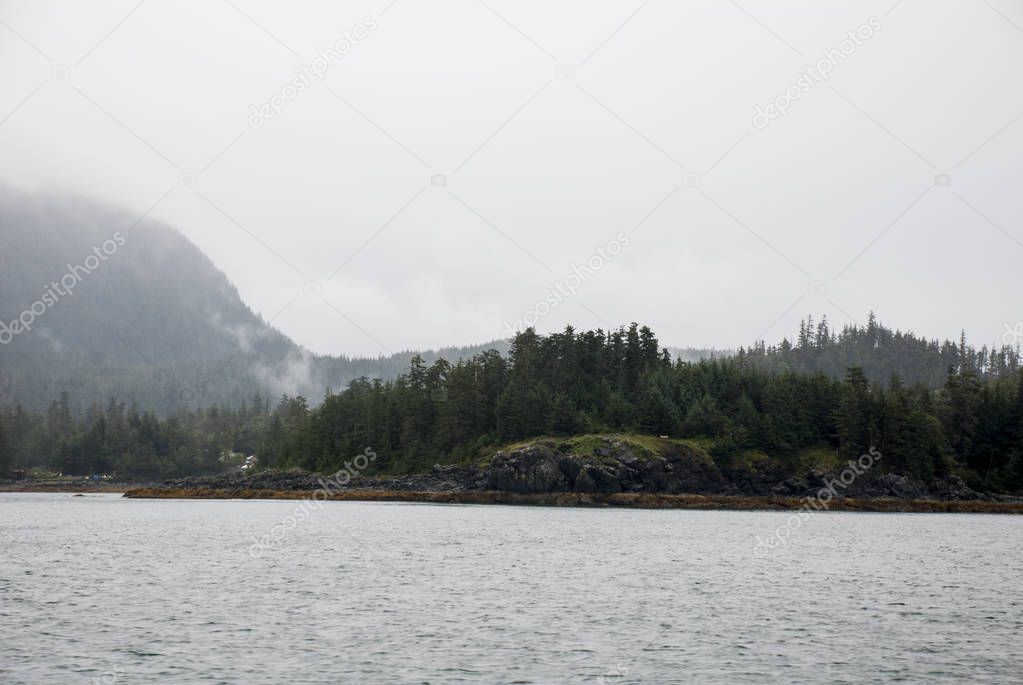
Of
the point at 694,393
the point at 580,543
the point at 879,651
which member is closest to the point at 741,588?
the point at 879,651

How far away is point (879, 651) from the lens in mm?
35656

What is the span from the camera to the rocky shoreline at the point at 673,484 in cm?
15712

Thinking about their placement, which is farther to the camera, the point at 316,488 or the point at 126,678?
the point at 316,488

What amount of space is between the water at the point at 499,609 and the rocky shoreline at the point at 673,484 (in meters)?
68.1

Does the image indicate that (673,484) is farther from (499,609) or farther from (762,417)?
(499,609)

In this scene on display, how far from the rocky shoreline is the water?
68.1 metres

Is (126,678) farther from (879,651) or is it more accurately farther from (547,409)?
(547,409)

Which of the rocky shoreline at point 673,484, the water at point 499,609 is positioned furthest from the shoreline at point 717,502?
the water at point 499,609

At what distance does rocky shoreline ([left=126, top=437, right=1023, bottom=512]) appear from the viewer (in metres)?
157

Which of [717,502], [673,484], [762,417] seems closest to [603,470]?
[673,484]

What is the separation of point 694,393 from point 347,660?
6472 inches

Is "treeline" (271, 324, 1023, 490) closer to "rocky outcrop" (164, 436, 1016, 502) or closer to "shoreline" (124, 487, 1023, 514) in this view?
"rocky outcrop" (164, 436, 1016, 502)

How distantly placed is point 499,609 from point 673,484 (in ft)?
404

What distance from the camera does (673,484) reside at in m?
163
